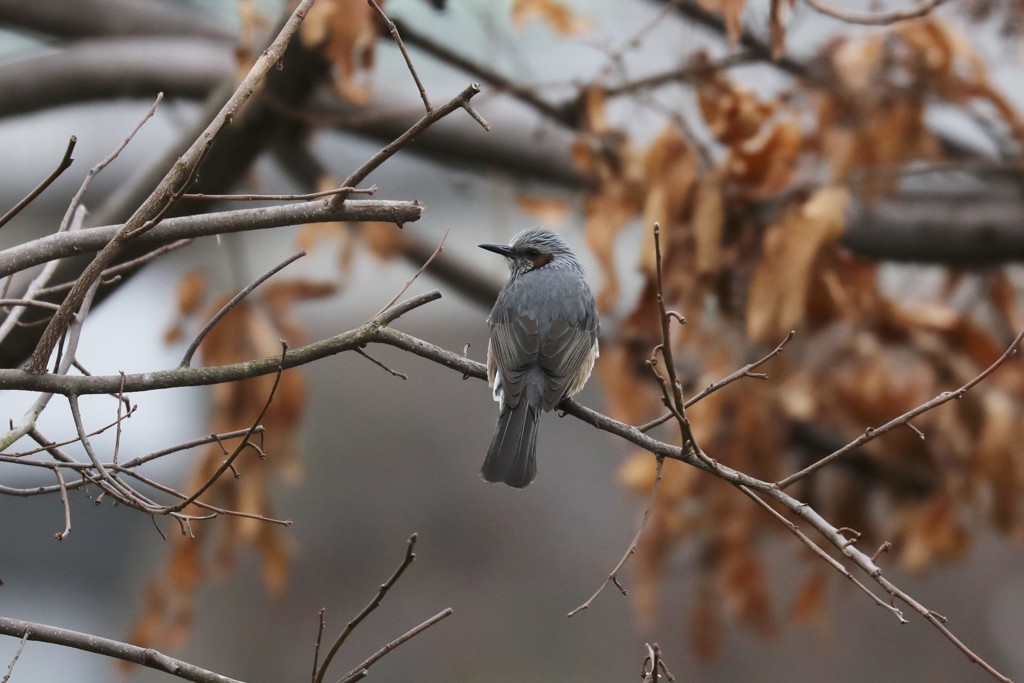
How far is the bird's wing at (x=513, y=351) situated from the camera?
324 cm

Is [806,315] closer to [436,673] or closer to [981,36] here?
[981,36]

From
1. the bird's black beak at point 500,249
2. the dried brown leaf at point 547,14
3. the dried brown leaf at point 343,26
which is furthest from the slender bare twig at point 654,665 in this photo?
the dried brown leaf at point 547,14

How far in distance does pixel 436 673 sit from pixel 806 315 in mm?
4637

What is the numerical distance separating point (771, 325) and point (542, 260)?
3.34 ft

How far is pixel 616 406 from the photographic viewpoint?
4.95m

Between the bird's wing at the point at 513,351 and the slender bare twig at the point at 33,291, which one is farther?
the bird's wing at the point at 513,351

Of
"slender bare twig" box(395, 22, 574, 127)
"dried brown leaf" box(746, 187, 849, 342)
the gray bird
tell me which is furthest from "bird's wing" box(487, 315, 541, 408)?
"slender bare twig" box(395, 22, 574, 127)

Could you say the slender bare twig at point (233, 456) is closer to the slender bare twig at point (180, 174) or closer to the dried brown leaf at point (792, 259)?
the slender bare twig at point (180, 174)

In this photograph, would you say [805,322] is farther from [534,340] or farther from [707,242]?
[534,340]

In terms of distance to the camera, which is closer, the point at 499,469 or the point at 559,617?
the point at 499,469

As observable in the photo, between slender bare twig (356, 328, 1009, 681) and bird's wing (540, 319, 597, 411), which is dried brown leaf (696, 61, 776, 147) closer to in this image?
bird's wing (540, 319, 597, 411)

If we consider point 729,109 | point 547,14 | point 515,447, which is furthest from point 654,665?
point 547,14

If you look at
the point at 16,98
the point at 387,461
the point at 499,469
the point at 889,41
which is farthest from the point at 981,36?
the point at 387,461

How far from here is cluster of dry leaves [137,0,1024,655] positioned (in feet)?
13.8
